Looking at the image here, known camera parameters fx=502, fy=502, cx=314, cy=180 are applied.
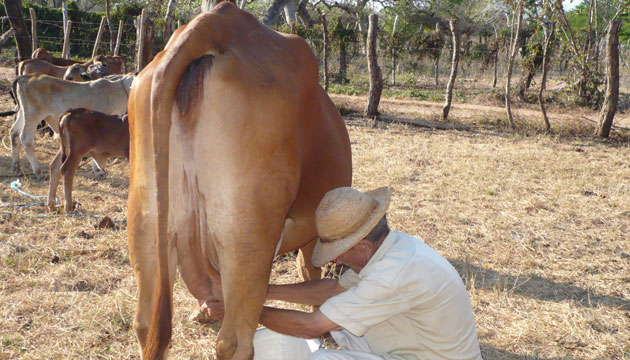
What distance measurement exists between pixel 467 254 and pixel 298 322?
117 inches

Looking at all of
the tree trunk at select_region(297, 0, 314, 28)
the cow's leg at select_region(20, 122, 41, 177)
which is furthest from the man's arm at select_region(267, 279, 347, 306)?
the tree trunk at select_region(297, 0, 314, 28)

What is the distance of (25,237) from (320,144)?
11.8ft

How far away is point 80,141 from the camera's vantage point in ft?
18.9

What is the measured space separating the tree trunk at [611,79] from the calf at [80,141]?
31.6 feet

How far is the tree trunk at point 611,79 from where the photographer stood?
33.7ft

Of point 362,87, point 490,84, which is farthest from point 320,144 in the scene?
point 490,84

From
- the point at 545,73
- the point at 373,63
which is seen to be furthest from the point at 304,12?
the point at 545,73

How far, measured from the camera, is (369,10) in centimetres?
3756

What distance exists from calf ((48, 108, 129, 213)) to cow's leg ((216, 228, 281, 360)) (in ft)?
14.0

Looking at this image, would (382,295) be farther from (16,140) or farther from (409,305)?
(16,140)

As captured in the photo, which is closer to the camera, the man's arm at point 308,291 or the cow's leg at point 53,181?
the man's arm at point 308,291

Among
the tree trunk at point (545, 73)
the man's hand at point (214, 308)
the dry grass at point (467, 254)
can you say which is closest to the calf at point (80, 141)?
the dry grass at point (467, 254)

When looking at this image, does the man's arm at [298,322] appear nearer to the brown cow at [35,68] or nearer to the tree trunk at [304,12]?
the brown cow at [35,68]

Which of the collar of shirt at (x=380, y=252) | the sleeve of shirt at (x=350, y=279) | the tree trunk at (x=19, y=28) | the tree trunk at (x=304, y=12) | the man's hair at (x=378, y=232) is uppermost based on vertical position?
the tree trunk at (x=304, y=12)
